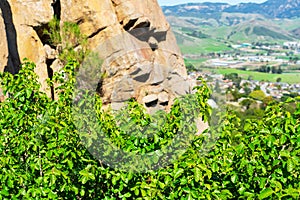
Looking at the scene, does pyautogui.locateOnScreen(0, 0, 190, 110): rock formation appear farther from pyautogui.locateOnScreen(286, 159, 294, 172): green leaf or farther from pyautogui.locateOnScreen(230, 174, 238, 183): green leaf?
pyautogui.locateOnScreen(286, 159, 294, 172): green leaf

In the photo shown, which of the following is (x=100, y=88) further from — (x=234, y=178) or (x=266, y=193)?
(x=266, y=193)

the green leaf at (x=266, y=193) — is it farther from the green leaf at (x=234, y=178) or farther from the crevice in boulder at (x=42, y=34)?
the crevice in boulder at (x=42, y=34)

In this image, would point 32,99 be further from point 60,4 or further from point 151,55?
point 60,4

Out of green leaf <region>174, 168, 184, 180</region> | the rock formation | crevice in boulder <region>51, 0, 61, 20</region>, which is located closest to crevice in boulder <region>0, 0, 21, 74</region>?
the rock formation

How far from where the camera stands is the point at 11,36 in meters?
8.77

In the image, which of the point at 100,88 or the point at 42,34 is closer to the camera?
the point at 100,88

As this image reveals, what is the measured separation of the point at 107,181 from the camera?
3.26 meters

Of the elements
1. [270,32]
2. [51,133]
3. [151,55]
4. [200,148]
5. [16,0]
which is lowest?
[270,32]

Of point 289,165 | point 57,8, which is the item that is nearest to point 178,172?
point 289,165

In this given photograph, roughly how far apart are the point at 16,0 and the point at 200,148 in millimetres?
7973

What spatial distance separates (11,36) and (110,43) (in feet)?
8.56

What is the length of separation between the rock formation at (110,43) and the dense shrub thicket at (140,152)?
324cm

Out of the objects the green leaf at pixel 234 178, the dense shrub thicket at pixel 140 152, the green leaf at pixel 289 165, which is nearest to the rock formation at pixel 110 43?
the dense shrub thicket at pixel 140 152

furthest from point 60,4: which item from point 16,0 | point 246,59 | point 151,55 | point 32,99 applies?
point 246,59
